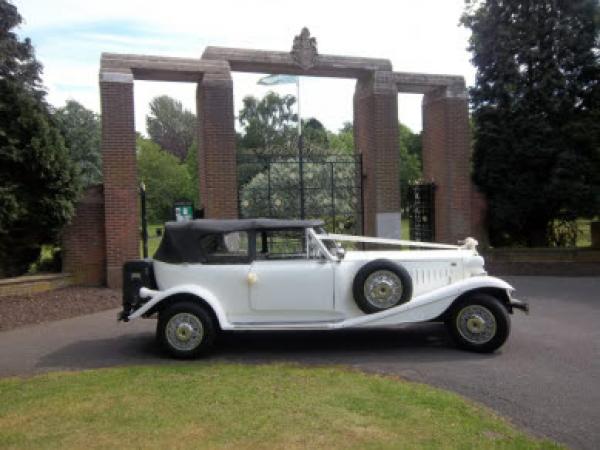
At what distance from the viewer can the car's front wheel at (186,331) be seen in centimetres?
691

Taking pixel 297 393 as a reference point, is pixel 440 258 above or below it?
above

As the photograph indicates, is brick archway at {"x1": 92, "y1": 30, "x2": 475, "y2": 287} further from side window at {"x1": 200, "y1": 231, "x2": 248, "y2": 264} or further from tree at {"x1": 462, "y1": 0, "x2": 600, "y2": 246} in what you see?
side window at {"x1": 200, "y1": 231, "x2": 248, "y2": 264}

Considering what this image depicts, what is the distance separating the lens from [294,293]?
7082 millimetres

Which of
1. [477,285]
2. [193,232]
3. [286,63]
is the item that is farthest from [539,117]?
[193,232]

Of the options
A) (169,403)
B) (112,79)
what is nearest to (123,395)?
(169,403)

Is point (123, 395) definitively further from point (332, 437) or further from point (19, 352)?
point (19, 352)

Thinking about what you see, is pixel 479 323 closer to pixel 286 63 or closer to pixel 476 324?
pixel 476 324

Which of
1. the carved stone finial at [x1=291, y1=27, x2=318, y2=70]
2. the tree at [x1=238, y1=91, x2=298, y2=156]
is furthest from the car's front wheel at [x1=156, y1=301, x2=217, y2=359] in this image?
the tree at [x1=238, y1=91, x2=298, y2=156]

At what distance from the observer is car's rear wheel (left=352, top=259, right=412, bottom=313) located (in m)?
A: 7.01

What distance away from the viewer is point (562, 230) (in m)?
15.0

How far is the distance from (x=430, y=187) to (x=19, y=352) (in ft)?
33.6

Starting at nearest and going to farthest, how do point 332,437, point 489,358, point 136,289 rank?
point 332,437 < point 489,358 < point 136,289

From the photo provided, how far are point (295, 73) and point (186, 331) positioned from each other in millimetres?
8126

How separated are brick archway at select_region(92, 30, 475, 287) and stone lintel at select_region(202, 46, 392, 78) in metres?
0.02
